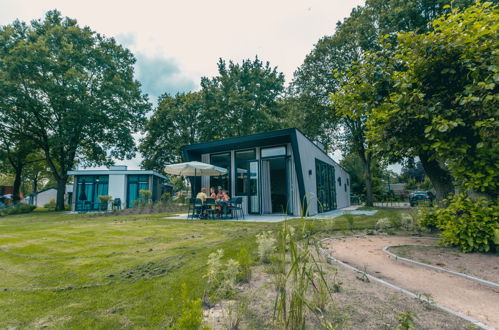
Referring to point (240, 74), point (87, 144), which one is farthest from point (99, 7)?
point (87, 144)

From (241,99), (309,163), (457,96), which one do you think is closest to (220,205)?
(309,163)

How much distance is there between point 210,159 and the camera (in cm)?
1097

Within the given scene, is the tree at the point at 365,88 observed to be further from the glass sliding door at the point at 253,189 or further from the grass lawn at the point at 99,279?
the glass sliding door at the point at 253,189

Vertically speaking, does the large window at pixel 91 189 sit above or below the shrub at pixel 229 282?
above

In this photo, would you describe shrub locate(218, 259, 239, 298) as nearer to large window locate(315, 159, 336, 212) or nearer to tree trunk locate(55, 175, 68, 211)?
large window locate(315, 159, 336, 212)

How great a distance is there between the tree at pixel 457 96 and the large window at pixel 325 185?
6320 mm

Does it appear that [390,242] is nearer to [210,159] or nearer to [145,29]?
[210,159]

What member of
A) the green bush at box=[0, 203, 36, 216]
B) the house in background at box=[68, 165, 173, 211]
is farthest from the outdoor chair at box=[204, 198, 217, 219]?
the green bush at box=[0, 203, 36, 216]

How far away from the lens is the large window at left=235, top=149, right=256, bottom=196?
9.76 meters

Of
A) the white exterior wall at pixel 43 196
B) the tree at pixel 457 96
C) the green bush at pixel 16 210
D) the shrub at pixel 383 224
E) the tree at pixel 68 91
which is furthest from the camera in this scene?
the white exterior wall at pixel 43 196

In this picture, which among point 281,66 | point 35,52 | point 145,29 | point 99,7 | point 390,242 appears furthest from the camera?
point 281,66

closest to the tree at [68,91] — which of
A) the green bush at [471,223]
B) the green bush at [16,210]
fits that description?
the green bush at [16,210]

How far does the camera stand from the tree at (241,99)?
61.6 ft

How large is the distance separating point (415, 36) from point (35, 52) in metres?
20.8
